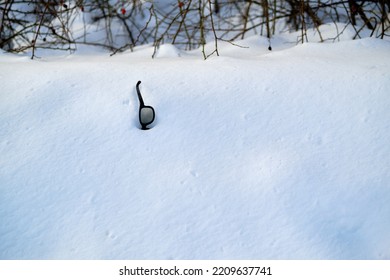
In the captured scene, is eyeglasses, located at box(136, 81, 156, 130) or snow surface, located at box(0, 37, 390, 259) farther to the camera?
eyeglasses, located at box(136, 81, 156, 130)

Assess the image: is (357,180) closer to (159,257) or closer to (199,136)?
(199,136)

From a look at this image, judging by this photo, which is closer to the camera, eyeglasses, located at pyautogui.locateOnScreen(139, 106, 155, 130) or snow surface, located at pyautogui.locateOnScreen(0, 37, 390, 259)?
snow surface, located at pyautogui.locateOnScreen(0, 37, 390, 259)

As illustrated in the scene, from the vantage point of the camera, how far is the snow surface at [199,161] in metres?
0.95

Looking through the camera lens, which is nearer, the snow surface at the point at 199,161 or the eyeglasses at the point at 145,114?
the snow surface at the point at 199,161

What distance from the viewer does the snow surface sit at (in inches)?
37.5

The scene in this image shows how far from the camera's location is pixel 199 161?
1.13m

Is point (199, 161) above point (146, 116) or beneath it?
beneath

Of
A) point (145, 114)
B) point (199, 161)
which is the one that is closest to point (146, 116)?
point (145, 114)

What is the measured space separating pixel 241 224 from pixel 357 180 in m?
0.44

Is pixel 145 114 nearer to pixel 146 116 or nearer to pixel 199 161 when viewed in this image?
pixel 146 116

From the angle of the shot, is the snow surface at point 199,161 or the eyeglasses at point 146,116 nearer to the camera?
the snow surface at point 199,161
